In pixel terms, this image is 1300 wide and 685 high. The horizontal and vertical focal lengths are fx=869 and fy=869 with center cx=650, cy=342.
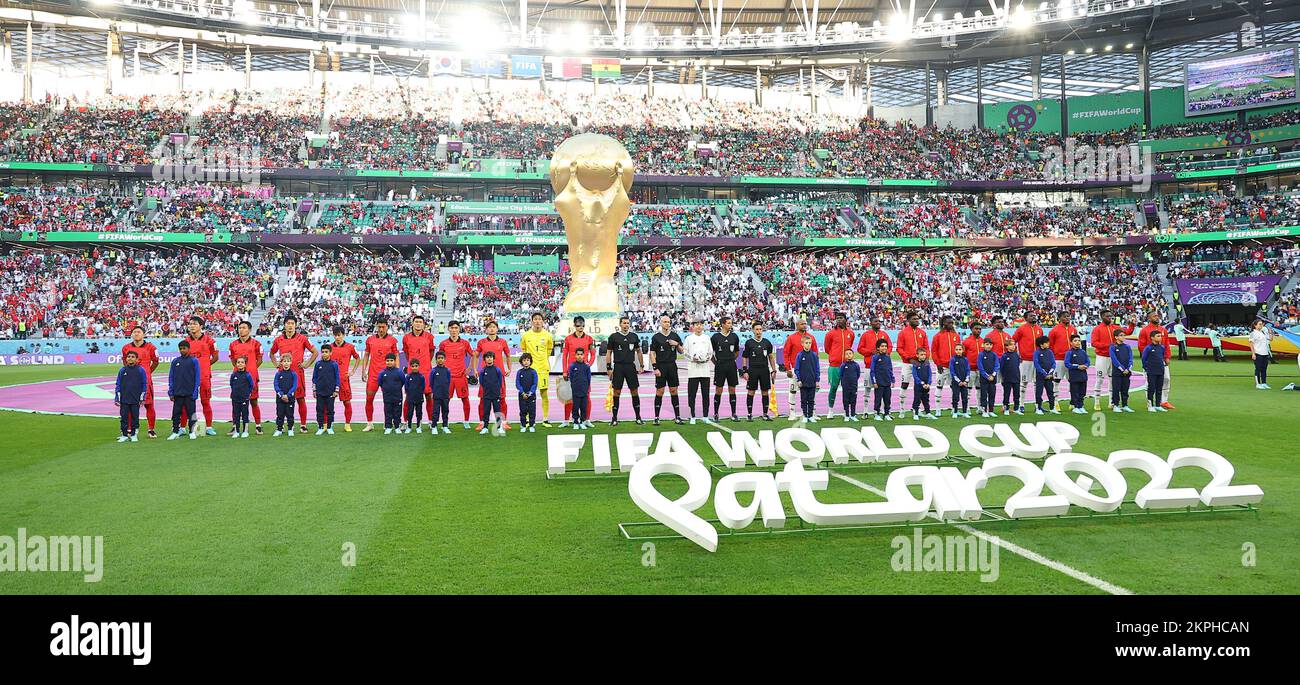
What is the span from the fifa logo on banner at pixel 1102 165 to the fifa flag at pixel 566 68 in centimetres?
2940

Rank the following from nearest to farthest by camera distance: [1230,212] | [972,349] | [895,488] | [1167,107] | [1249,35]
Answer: [895,488], [972,349], [1230,212], [1249,35], [1167,107]

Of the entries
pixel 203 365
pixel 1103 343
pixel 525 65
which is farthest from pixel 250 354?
pixel 525 65

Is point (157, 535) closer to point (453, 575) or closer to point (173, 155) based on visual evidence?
point (453, 575)

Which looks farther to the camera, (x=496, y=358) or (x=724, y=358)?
(x=724, y=358)

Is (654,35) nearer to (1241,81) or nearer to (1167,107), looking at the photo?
(1167,107)

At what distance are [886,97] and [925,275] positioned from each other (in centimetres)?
2332

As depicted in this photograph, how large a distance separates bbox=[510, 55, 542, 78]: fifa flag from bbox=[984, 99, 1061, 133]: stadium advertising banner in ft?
99.4

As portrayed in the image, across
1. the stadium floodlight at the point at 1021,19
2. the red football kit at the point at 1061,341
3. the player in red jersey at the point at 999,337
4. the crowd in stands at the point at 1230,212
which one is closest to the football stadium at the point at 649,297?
the player in red jersey at the point at 999,337

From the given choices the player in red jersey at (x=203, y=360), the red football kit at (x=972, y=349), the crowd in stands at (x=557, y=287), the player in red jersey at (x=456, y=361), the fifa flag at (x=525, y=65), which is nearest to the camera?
the player in red jersey at (x=203, y=360)

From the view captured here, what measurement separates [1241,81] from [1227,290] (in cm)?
1505

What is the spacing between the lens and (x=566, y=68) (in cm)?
5416

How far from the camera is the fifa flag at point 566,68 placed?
54.0m

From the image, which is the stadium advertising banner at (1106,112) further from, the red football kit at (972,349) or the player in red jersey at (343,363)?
the player in red jersey at (343,363)

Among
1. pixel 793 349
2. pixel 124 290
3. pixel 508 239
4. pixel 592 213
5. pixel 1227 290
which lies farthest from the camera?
pixel 1227 290
